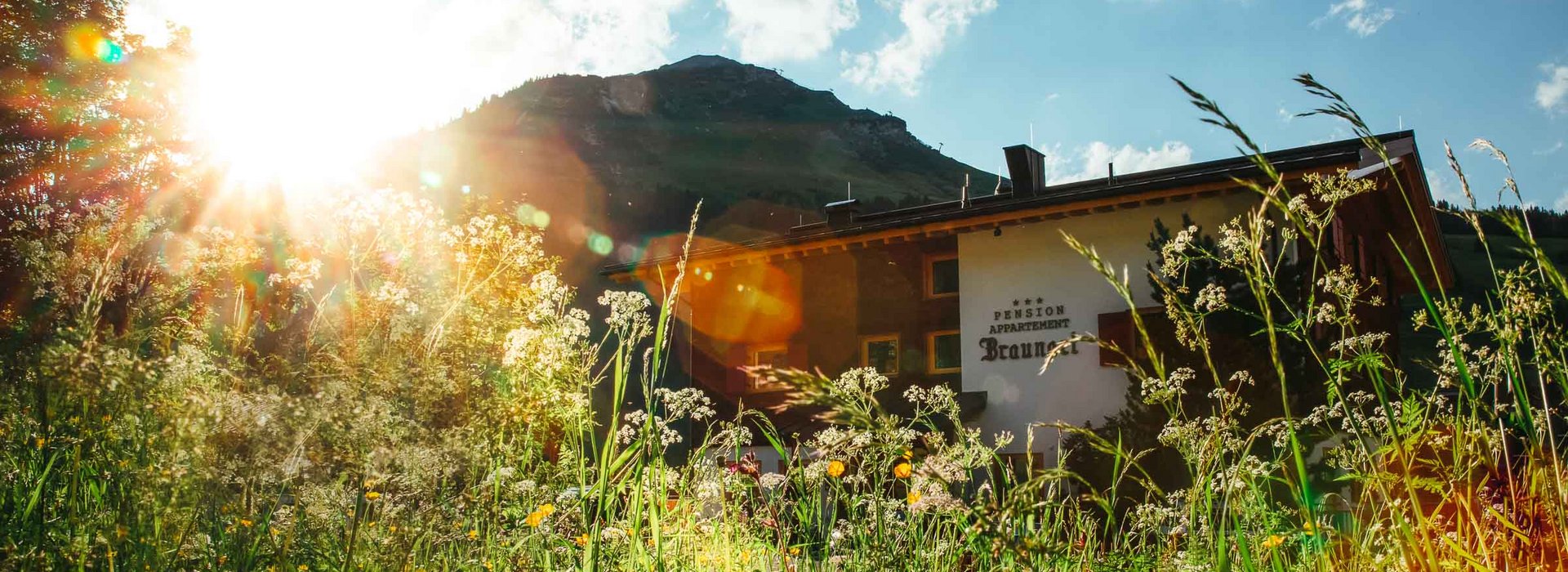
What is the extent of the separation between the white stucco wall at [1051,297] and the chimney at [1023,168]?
309 cm

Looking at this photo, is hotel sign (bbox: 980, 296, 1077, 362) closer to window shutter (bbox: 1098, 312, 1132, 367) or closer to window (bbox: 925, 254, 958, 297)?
window shutter (bbox: 1098, 312, 1132, 367)

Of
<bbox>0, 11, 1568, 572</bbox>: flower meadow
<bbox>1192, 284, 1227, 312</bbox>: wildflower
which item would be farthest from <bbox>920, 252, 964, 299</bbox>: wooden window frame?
<bbox>1192, 284, 1227, 312</bbox>: wildflower

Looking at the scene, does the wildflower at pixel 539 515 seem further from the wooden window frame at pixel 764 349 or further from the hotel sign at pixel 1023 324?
the wooden window frame at pixel 764 349

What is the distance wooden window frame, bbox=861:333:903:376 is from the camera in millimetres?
19703

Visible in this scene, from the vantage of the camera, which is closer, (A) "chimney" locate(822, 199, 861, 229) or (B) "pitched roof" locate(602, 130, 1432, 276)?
(B) "pitched roof" locate(602, 130, 1432, 276)

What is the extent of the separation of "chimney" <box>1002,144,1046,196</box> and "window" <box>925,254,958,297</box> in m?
2.54

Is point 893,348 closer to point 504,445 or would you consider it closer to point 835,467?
point 835,467

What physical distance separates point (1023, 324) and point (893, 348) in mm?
2978

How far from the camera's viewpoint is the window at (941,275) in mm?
19453

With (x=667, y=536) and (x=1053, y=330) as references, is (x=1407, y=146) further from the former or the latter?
(x=667, y=536)

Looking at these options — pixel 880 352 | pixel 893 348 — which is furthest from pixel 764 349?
pixel 893 348

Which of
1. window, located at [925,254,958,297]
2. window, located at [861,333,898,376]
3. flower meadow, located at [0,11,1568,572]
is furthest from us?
window, located at [861,333,898,376]

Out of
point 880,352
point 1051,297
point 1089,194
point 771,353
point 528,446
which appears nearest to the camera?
point 528,446

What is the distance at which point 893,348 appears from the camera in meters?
20.0
